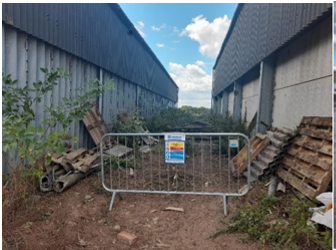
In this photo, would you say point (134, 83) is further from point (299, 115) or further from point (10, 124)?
point (10, 124)

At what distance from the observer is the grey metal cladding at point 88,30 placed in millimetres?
4164

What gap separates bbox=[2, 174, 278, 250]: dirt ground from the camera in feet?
9.30

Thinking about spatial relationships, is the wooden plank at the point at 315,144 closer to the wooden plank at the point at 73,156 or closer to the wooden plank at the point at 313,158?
the wooden plank at the point at 313,158

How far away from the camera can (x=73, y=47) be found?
224 inches

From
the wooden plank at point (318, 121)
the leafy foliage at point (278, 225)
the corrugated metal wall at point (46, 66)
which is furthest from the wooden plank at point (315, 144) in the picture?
the corrugated metal wall at point (46, 66)

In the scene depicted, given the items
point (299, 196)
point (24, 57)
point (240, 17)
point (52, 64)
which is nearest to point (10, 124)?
point (24, 57)

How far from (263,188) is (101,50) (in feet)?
19.1

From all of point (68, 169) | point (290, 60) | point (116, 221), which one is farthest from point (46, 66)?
point (290, 60)

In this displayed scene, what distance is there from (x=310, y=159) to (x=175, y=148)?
2.19 m

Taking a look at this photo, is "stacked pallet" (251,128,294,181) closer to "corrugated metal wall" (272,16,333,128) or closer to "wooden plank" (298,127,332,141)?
"wooden plank" (298,127,332,141)

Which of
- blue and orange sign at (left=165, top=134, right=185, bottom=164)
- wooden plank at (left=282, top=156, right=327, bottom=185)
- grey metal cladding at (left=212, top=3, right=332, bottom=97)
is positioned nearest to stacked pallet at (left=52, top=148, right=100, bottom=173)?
blue and orange sign at (left=165, top=134, right=185, bottom=164)

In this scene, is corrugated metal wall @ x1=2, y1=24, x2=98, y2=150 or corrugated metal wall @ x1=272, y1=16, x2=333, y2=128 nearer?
corrugated metal wall @ x1=2, y1=24, x2=98, y2=150

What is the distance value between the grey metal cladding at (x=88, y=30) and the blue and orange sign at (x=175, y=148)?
3012 millimetres

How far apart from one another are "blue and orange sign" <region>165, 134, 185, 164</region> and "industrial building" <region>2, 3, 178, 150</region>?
267 cm
